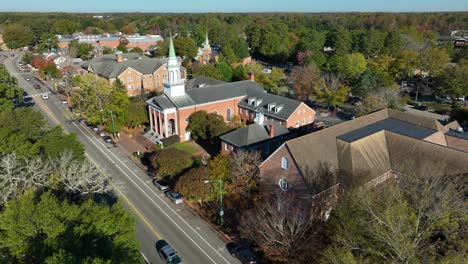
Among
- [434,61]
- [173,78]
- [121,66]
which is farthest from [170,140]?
[434,61]

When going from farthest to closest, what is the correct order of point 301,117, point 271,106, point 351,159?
point 271,106
point 301,117
point 351,159

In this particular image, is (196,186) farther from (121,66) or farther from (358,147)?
(121,66)

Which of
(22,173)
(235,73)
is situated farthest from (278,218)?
(235,73)

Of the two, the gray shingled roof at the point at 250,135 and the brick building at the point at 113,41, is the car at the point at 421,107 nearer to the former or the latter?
the gray shingled roof at the point at 250,135

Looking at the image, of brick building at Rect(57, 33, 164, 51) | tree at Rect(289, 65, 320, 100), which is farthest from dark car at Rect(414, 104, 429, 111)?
brick building at Rect(57, 33, 164, 51)

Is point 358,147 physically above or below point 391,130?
below
